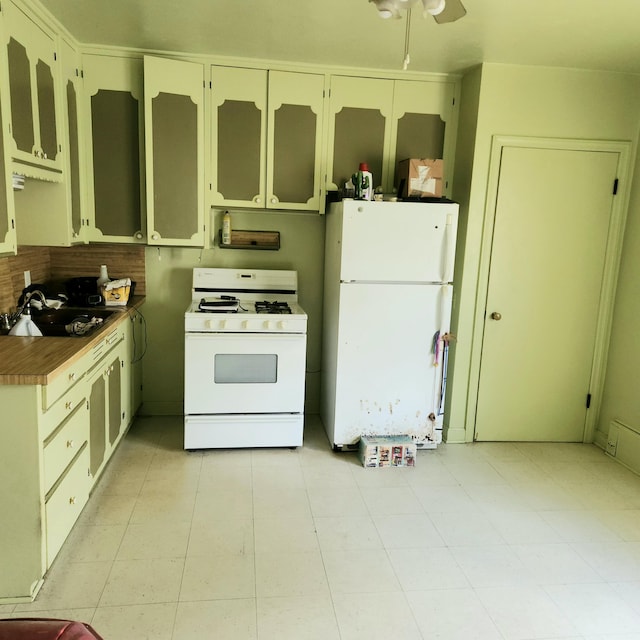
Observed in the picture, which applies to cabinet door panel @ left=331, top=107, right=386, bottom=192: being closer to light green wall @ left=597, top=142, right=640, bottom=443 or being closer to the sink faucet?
light green wall @ left=597, top=142, right=640, bottom=443

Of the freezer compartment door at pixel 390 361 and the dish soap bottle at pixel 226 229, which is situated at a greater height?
the dish soap bottle at pixel 226 229

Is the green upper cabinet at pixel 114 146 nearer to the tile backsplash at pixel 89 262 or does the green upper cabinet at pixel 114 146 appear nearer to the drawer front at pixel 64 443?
the tile backsplash at pixel 89 262

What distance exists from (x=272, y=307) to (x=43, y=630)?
8.09 ft

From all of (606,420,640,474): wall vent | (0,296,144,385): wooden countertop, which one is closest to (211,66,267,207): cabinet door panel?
(0,296,144,385): wooden countertop

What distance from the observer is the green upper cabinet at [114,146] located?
3230 millimetres

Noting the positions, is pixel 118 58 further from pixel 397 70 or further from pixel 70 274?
pixel 397 70

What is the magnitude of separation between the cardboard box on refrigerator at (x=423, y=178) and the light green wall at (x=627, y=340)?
4.31 ft

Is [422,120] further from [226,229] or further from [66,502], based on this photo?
[66,502]

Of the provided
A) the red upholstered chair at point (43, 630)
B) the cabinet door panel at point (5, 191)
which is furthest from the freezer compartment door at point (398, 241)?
the red upholstered chair at point (43, 630)

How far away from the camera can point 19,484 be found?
74.2 inches

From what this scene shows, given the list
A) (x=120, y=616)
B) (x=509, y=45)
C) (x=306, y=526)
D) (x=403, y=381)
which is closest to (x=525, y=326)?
(x=403, y=381)

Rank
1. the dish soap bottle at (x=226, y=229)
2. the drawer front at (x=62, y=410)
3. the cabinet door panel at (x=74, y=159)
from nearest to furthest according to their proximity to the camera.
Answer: the drawer front at (x=62, y=410), the cabinet door panel at (x=74, y=159), the dish soap bottle at (x=226, y=229)

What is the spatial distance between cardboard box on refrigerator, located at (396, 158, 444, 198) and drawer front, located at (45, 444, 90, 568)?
2358mm

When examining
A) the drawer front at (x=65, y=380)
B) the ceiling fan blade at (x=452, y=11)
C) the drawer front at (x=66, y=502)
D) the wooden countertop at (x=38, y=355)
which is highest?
the ceiling fan blade at (x=452, y=11)
